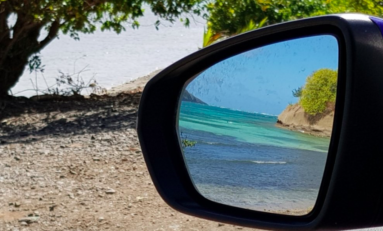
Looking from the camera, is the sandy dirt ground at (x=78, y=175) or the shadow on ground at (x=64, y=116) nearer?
the sandy dirt ground at (x=78, y=175)

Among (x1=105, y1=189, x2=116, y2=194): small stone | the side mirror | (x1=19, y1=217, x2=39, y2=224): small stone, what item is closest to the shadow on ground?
(x1=105, y1=189, x2=116, y2=194): small stone

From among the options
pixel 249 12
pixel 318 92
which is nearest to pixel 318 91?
pixel 318 92

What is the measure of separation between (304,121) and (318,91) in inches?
3.6

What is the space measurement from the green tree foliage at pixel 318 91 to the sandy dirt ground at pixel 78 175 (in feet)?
10.4

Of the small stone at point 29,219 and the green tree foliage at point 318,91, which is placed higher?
the green tree foliage at point 318,91

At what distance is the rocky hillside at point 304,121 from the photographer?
1592 millimetres

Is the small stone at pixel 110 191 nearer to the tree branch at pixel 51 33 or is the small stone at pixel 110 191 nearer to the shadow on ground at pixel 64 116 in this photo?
the shadow on ground at pixel 64 116

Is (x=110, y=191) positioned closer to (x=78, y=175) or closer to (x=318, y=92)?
(x=78, y=175)

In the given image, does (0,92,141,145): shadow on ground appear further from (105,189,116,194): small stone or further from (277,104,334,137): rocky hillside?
(277,104,334,137): rocky hillside

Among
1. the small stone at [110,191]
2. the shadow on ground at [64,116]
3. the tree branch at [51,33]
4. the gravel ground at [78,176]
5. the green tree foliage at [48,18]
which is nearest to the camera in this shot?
the gravel ground at [78,176]

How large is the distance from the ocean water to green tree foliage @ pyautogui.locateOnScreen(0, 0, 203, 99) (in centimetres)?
672

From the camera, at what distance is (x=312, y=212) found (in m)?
1.56

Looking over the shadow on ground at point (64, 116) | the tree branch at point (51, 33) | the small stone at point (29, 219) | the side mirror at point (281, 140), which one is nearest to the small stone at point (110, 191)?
the small stone at point (29, 219)

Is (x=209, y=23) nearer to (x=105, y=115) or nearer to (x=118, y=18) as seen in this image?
(x=118, y=18)
